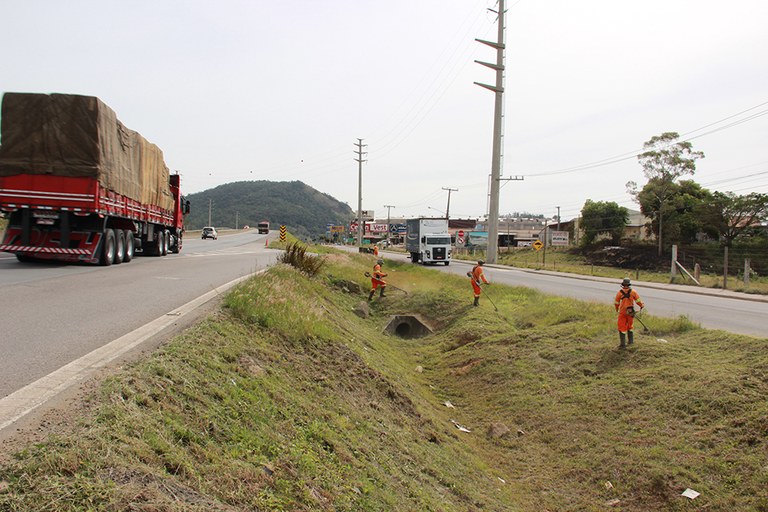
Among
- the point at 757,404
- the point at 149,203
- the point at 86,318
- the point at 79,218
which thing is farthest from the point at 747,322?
the point at 149,203

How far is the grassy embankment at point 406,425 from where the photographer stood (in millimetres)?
3107

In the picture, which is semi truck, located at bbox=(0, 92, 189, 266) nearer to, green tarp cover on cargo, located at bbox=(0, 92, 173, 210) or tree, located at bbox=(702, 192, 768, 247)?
green tarp cover on cargo, located at bbox=(0, 92, 173, 210)

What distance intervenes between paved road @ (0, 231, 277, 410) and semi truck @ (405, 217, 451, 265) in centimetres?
2834

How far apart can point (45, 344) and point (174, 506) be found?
4016 millimetres

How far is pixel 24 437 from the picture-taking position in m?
3.17

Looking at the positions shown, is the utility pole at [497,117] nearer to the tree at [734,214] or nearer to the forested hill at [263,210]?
the tree at [734,214]

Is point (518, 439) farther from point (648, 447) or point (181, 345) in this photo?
point (181, 345)

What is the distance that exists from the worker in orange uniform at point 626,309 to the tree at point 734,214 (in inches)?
1796

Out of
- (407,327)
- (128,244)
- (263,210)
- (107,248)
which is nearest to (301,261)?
(407,327)

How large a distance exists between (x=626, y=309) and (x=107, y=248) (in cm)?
1449

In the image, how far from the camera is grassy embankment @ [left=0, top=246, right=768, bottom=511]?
3.11 metres

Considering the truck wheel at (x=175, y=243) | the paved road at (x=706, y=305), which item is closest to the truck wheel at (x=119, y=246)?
the truck wheel at (x=175, y=243)

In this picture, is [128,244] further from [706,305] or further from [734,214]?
[734,214]

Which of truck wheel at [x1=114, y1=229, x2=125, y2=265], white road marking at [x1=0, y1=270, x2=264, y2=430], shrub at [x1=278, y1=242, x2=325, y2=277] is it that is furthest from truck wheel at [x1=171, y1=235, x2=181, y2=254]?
white road marking at [x1=0, y1=270, x2=264, y2=430]
